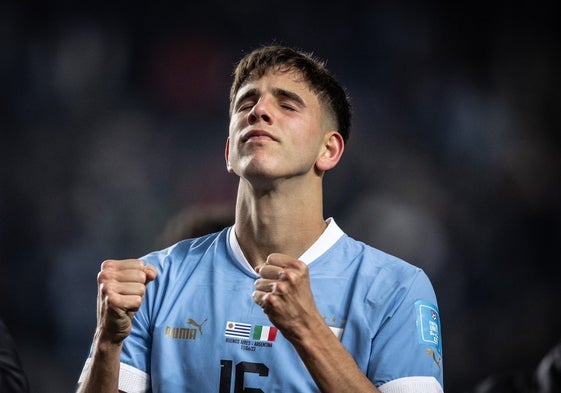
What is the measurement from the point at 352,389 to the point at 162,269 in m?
0.79

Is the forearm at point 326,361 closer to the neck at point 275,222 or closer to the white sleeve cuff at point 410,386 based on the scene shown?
the white sleeve cuff at point 410,386

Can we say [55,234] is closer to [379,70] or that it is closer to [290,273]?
[379,70]

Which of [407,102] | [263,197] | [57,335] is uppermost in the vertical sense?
[407,102]

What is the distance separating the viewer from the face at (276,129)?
242 centimetres

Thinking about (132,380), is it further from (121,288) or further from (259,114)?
(259,114)

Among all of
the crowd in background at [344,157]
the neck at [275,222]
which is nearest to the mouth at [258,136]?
the neck at [275,222]

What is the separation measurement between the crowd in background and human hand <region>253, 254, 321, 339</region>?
2.20 m

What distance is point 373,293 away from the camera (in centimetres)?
236

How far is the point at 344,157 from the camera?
4508 millimetres

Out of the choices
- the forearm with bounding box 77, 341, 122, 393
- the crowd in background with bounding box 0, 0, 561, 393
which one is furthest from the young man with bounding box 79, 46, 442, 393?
the crowd in background with bounding box 0, 0, 561, 393

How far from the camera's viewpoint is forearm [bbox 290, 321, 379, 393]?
2.03 m

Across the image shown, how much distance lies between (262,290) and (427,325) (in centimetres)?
60

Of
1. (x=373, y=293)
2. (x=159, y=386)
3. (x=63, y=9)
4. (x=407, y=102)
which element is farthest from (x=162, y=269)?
(x=63, y=9)

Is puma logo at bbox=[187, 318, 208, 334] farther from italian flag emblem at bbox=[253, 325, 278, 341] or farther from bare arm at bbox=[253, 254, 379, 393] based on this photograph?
bare arm at bbox=[253, 254, 379, 393]
